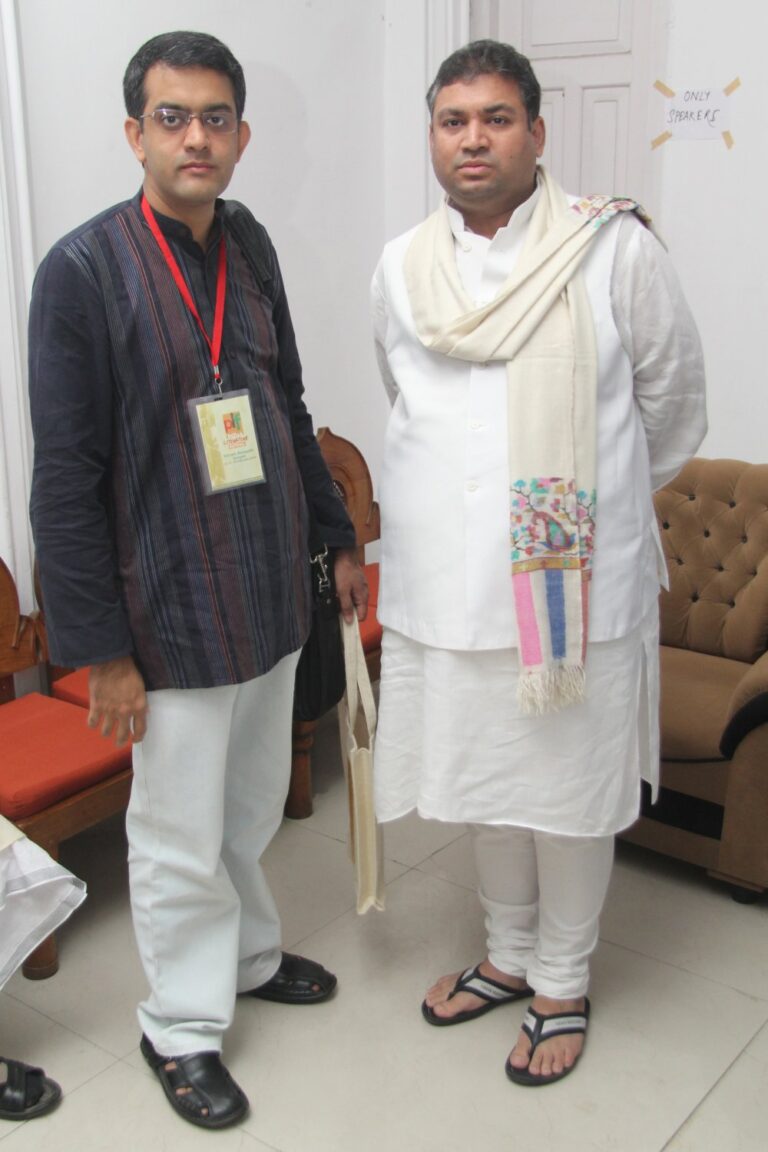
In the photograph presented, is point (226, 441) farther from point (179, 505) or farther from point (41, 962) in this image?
point (41, 962)

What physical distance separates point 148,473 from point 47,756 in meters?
0.91

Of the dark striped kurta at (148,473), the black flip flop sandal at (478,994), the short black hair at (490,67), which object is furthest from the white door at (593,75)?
the black flip flop sandal at (478,994)

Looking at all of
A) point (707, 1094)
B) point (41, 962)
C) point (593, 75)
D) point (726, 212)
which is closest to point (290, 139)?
point (593, 75)

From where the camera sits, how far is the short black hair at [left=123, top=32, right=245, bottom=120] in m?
1.62

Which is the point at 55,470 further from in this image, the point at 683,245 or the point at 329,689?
the point at 683,245

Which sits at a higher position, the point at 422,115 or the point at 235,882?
the point at 422,115

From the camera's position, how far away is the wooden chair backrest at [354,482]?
334 cm

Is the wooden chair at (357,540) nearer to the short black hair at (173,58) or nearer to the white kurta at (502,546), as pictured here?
the white kurta at (502,546)

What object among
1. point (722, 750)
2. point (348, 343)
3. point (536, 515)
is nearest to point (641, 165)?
point (348, 343)

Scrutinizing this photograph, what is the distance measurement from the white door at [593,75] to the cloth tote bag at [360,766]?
6.74ft

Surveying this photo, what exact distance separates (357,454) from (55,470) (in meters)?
1.90

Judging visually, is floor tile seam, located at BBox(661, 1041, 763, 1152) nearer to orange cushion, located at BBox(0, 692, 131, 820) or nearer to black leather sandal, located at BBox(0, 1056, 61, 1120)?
black leather sandal, located at BBox(0, 1056, 61, 1120)

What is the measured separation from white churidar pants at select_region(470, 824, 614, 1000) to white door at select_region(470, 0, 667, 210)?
7.19 ft

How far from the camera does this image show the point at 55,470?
158 cm
